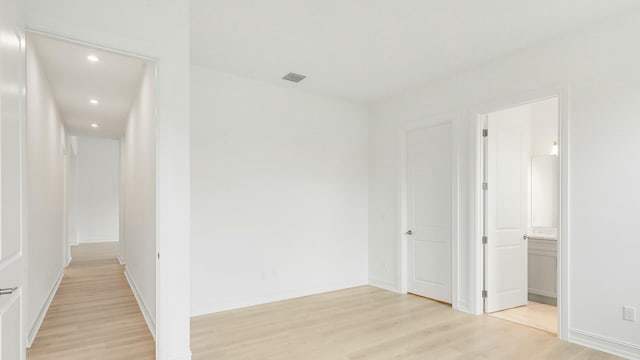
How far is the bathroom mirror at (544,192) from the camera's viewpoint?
16.8ft

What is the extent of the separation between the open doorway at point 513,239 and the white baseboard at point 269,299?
78.9 inches

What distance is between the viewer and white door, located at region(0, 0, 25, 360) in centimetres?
156

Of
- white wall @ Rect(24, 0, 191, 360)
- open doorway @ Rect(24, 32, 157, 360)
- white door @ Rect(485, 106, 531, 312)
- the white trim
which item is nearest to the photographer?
white wall @ Rect(24, 0, 191, 360)

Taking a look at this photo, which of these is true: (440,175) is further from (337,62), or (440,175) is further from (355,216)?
(337,62)

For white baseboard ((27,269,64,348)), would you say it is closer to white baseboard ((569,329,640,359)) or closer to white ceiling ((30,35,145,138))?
white ceiling ((30,35,145,138))

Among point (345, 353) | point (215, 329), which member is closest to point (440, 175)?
point (345, 353)

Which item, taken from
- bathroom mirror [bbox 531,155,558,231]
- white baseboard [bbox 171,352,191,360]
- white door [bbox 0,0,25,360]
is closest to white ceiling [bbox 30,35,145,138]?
white door [bbox 0,0,25,360]

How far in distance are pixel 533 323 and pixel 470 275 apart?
774 millimetres

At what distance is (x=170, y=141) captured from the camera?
9.02 ft

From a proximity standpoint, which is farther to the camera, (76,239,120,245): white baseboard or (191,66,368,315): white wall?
(76,239,120,245): white baseboard

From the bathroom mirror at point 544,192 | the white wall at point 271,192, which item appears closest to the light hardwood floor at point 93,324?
the white wall at point 271,192

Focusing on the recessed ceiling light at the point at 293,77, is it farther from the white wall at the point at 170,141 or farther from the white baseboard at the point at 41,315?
the white baseboard at the point at 41,315

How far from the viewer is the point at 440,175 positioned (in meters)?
4.66

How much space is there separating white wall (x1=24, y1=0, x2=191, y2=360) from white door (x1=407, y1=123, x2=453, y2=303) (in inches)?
128
